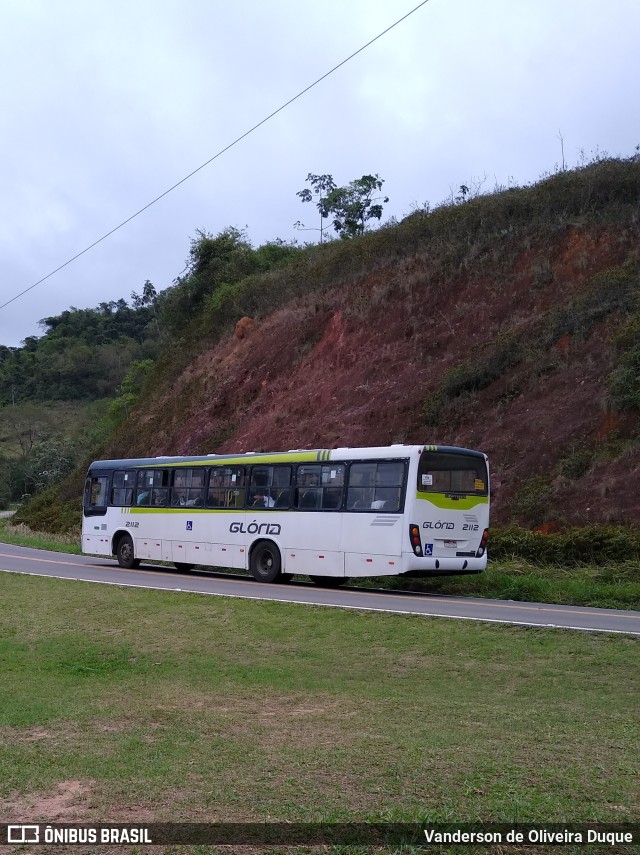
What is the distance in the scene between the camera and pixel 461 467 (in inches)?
816

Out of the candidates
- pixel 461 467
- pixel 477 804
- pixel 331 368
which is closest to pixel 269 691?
pixel 477 804

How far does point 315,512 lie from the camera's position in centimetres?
2181

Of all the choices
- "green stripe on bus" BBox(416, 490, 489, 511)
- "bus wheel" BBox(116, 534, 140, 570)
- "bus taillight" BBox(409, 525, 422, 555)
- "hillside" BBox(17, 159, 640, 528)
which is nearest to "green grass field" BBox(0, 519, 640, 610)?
"green stripe on bus" BBox(416, 490, 489, 511)

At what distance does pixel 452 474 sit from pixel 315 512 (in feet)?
10.9

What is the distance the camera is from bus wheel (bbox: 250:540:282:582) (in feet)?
74.1

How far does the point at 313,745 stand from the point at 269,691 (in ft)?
8.48

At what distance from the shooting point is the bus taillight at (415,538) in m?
19.6

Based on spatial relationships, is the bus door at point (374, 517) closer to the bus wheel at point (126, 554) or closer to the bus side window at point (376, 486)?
the bus side window at point (376, 486)

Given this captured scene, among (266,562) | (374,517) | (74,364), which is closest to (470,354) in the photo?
(266,562)

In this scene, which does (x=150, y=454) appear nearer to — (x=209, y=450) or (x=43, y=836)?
(x=209, y=450)

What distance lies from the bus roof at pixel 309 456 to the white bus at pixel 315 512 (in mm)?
29

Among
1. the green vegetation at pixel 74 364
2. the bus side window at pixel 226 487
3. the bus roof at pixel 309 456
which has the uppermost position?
the green vegetation at pixel 74 364

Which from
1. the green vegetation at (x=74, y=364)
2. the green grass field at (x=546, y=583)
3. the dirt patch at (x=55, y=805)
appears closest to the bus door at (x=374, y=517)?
the green grass field at (x=546, y=583)

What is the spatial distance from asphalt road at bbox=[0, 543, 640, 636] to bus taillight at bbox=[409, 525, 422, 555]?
971 millimetres
